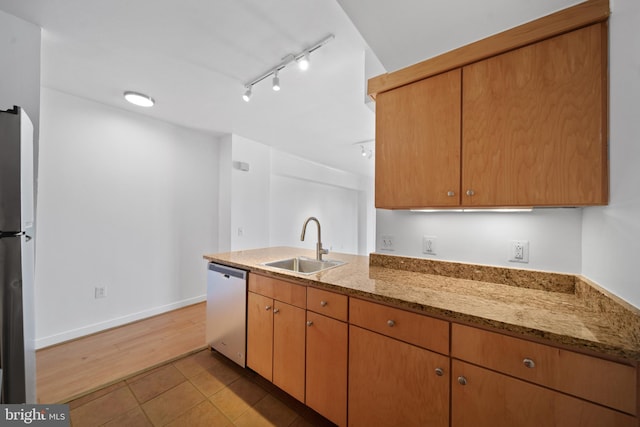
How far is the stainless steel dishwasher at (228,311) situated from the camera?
1.86 meters

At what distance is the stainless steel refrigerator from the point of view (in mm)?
996

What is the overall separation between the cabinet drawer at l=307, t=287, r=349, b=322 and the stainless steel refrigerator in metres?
1.31

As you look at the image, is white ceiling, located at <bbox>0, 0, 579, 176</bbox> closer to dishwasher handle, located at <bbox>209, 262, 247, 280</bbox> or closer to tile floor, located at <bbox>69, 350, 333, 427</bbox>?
dishwasher handle, located at <bbox>209, 262, 247, 280</bbox>

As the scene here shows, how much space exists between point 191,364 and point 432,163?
8.03 ft

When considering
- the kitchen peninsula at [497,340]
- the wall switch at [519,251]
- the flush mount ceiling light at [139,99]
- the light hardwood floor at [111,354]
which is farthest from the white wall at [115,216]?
the wall switch at [519,251]

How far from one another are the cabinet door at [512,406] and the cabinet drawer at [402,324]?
104 millimetres

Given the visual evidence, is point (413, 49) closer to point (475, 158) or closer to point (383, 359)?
point (475, 158)

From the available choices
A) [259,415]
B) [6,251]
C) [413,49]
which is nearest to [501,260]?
[413,49]

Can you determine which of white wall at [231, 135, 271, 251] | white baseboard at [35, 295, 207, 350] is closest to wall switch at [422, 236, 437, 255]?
white wall at [231, 135, 271, 251]

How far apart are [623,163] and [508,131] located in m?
0.40

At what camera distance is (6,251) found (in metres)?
1.00

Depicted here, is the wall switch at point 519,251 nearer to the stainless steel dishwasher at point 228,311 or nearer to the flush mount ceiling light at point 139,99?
the stainless steel dishwasher at point 228,311

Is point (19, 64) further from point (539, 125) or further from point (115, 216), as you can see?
point (539, 125)

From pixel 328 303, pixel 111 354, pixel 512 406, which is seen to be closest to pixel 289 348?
pixel 328 303
